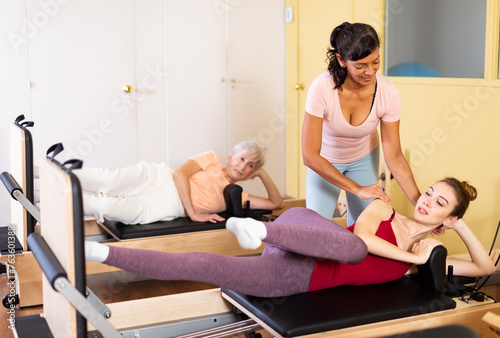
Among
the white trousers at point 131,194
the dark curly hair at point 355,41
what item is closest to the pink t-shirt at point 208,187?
the white trousers at point 131,194

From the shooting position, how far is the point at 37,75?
4.10 m

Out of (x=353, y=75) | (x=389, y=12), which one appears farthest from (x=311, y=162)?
(x=389, y=12)

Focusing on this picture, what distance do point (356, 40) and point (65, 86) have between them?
8.75 feet

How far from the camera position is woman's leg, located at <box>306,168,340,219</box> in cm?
257

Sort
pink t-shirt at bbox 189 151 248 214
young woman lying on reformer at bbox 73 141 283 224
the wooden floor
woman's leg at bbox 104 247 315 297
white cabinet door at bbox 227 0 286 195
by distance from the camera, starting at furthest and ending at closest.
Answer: white cabinet door at bbox 227 0 286 195 < pink t-shirt at bbox 189 151 248 214 < young woman lying on reformer at bbox 73 141 283 224 < the wooden floor < woman's leg at bbox 104 247 315 297

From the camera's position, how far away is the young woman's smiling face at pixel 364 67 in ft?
7.04

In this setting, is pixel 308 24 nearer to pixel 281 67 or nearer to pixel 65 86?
pixel 281 67

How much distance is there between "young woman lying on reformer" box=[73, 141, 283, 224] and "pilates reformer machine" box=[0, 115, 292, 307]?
0.21 ft

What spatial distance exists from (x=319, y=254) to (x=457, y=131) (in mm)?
1735

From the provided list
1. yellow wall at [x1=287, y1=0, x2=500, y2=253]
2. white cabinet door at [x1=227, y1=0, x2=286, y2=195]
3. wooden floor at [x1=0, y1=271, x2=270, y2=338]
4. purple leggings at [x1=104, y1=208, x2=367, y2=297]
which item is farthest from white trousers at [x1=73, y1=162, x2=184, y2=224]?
white cabinet door at [x1=227, y1=0, x2=286, y2=195]

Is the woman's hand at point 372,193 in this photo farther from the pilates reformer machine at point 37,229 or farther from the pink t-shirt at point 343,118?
the pilates reformer machine at point 37,229

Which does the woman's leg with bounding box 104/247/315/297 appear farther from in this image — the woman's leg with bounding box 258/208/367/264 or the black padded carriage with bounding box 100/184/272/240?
the black padded carriage with bounding box 100/184/272/240

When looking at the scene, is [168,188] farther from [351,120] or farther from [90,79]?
[90,79]

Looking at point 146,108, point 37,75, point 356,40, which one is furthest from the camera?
point 146,108
